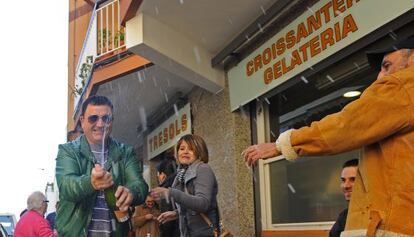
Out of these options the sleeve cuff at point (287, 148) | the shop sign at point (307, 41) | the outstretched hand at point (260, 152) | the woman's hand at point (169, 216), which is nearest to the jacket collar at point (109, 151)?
the outstretched hand at point (260, 152)

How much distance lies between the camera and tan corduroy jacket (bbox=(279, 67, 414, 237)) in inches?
77.2

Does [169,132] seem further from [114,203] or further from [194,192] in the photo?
[114,203]

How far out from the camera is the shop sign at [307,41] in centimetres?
425

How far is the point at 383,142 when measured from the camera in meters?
2.08

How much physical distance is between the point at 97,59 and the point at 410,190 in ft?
24.0

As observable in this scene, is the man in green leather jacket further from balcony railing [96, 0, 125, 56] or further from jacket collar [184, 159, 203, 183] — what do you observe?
balcony railing [96, 0, 125, 56]

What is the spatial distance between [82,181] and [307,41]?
10.7 ft

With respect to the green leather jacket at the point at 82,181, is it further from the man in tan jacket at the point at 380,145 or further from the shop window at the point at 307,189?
the shop window at the point at 307,189

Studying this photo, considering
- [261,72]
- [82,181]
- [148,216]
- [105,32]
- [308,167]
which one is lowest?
[148,216]

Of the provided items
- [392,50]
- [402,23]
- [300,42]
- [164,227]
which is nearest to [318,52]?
[300,42]

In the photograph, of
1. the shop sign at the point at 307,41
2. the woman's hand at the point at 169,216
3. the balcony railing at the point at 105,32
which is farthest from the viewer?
the balcony railing at the point at 105,32

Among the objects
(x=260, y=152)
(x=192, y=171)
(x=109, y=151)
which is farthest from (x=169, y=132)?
(x=260, y=152)

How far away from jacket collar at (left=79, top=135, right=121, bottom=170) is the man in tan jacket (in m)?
1.17

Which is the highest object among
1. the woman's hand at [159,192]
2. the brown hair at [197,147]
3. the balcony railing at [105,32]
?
the balcony railing at [105,32]
